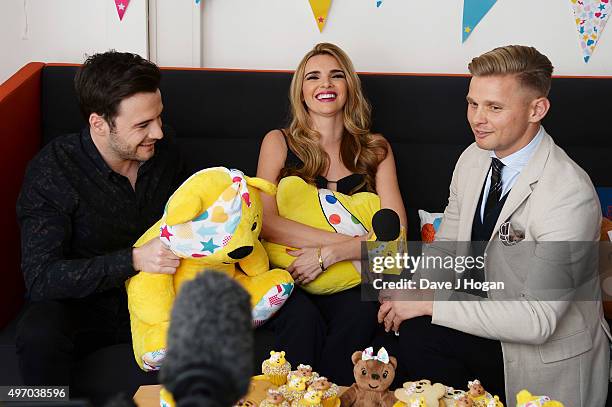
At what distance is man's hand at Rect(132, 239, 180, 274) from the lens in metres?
1.91

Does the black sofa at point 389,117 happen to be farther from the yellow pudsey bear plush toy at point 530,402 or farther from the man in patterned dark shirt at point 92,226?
Result: the yellow pudsey bear plush toy at point 530,402

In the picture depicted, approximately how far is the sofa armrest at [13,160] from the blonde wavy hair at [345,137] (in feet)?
2.84

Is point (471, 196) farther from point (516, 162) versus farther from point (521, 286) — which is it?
point (521, 286)

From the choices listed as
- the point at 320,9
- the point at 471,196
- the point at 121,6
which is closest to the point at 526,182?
the point at 471,196

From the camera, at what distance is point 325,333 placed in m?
2.09

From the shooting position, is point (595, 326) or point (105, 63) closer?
point (595, 326)

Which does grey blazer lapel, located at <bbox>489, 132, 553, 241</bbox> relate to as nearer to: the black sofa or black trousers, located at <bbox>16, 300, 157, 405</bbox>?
the black sofa

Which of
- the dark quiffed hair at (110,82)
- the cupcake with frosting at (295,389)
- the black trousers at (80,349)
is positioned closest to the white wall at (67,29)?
the dark quiffed hair at (110,82)

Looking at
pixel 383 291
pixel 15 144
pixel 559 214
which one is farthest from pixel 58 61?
pixel 559 214

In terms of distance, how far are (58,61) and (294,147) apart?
1.10 meters

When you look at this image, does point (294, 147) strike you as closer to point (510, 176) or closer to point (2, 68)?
point (510, 176)

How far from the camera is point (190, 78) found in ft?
8.48

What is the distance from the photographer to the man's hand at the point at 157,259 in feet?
6.27

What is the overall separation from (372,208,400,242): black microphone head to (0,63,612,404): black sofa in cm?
61
